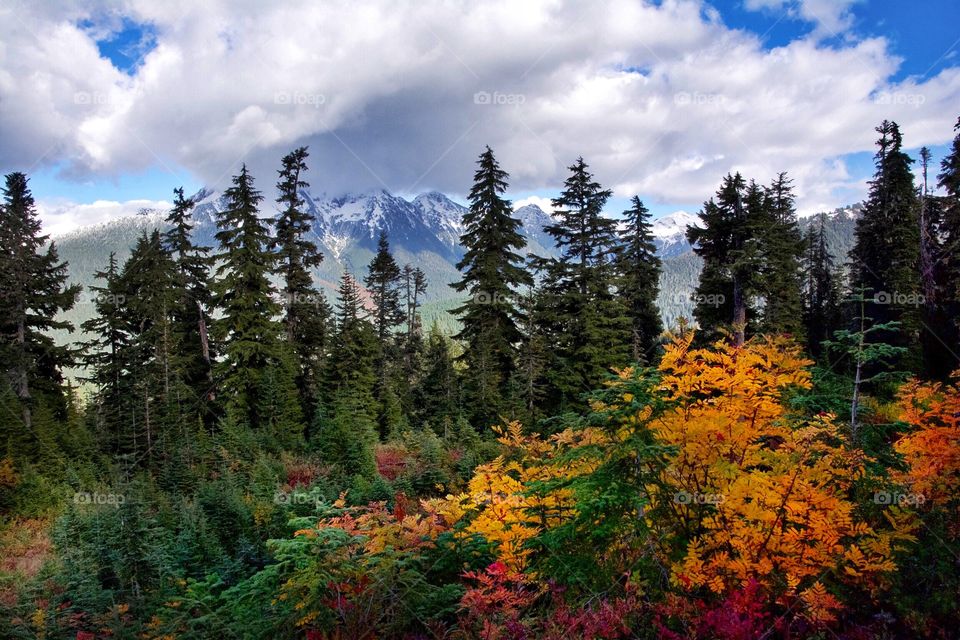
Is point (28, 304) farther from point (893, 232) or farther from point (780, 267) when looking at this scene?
point (893, 232)

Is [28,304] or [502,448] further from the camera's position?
[28,304]

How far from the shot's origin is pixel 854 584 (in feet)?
17.2

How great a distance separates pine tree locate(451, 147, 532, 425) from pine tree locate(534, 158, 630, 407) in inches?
64.5

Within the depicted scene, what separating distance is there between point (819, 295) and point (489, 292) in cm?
3328

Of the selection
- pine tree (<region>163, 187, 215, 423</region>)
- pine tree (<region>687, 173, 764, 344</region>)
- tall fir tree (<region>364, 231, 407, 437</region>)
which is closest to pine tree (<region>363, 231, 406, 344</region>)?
tall fir tree (<region>364, 231, 407, 437</region>)

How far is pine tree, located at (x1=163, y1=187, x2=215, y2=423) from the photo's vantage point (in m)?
25.7

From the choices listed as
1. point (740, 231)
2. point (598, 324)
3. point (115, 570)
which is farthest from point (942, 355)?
point (115, 570)

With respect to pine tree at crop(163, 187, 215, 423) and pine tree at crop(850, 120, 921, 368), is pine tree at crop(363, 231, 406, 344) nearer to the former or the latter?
pine tree at crop(163, 187, 215, 423)

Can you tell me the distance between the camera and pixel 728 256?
22469 mm

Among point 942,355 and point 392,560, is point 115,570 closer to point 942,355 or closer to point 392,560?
point 392,560

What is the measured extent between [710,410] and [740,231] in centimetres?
2017

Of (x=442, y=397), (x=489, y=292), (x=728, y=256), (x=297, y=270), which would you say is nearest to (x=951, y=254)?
(x=728, y=256)

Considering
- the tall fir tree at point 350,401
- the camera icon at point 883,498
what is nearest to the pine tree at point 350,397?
the tall fir tree at point 350,401

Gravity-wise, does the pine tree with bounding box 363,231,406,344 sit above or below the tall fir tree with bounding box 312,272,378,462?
above
